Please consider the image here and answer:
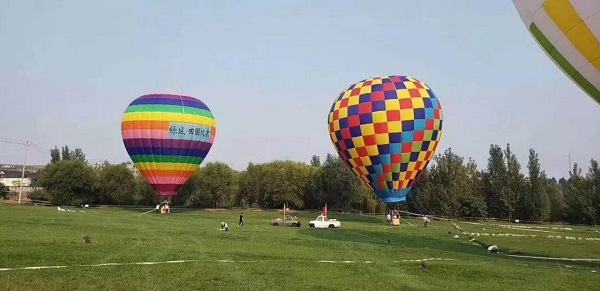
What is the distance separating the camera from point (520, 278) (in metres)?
12.7

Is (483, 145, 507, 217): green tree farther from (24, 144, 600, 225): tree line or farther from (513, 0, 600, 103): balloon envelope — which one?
(513, 0, 600, 103): balloon envelope

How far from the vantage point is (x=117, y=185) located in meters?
68.4

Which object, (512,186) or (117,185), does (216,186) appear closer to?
(117,185)

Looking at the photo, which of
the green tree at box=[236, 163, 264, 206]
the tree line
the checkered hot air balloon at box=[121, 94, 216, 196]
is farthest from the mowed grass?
the green tree at box=[236, 163, 264, 206]

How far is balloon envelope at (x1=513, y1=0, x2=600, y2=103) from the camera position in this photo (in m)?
13.0

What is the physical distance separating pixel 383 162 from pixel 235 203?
150 ft

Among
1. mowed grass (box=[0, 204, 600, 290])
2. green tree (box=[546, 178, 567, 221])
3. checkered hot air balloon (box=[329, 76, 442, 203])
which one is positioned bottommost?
mowed grass (box=[0, 204, 600, 290])

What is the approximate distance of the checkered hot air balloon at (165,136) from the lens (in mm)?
39688

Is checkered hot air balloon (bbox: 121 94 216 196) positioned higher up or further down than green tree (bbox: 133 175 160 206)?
higher up

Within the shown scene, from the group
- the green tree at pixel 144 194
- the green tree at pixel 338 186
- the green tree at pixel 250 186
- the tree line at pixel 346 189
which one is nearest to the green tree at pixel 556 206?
the tree line at pixel 346 189

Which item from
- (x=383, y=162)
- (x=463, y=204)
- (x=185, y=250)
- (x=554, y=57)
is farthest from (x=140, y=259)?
(x=463, y=204)

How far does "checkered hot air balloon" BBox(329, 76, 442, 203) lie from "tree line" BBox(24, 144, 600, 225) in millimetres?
23999

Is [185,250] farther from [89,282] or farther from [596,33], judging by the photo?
[596,33]

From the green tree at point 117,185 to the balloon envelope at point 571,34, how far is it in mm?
63652
